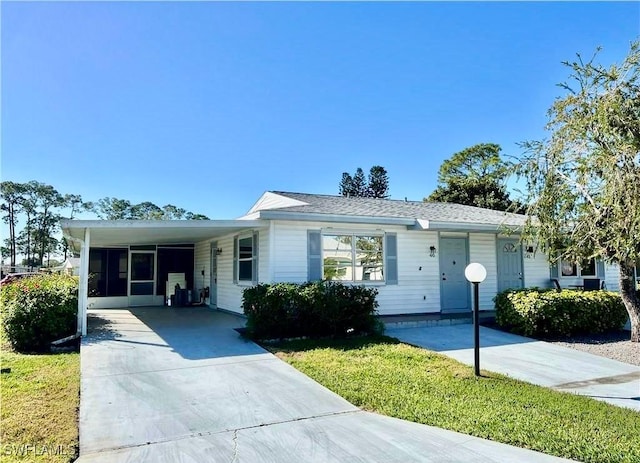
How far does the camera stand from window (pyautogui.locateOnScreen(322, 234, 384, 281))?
10336 mm

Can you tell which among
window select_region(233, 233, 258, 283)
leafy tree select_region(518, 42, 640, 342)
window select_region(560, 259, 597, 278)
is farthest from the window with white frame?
window select_region(560, 259, 597, 278)

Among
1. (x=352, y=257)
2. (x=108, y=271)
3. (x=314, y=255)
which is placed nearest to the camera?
(x=314, y=255)

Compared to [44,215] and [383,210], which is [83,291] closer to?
[383,210]

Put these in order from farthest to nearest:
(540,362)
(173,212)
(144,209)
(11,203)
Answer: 1. (144,209)
2. (173,212)
3. (11,203)
4. (540,362)

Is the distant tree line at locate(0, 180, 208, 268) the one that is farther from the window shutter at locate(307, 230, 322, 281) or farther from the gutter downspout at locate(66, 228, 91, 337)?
the window shutter at locate(307, 230, 322, 281)

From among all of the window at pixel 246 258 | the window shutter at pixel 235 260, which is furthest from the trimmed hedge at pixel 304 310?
the window shutter at pixel 235 260

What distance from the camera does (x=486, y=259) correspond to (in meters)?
12.0

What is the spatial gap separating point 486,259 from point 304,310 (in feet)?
21.3

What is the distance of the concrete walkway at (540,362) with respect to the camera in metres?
5.49

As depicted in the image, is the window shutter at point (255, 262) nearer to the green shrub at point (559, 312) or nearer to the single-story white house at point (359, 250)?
the single-story white house at point (359, 250)

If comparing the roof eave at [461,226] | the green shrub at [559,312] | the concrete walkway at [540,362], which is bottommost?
the concrete walkway at [540,362]

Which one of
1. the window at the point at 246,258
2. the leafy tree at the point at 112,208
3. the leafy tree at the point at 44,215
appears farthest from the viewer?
the leafy tree at the point at 112,208

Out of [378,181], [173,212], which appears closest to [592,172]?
[378,181]

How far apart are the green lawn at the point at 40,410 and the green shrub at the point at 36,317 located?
922 millimetres
